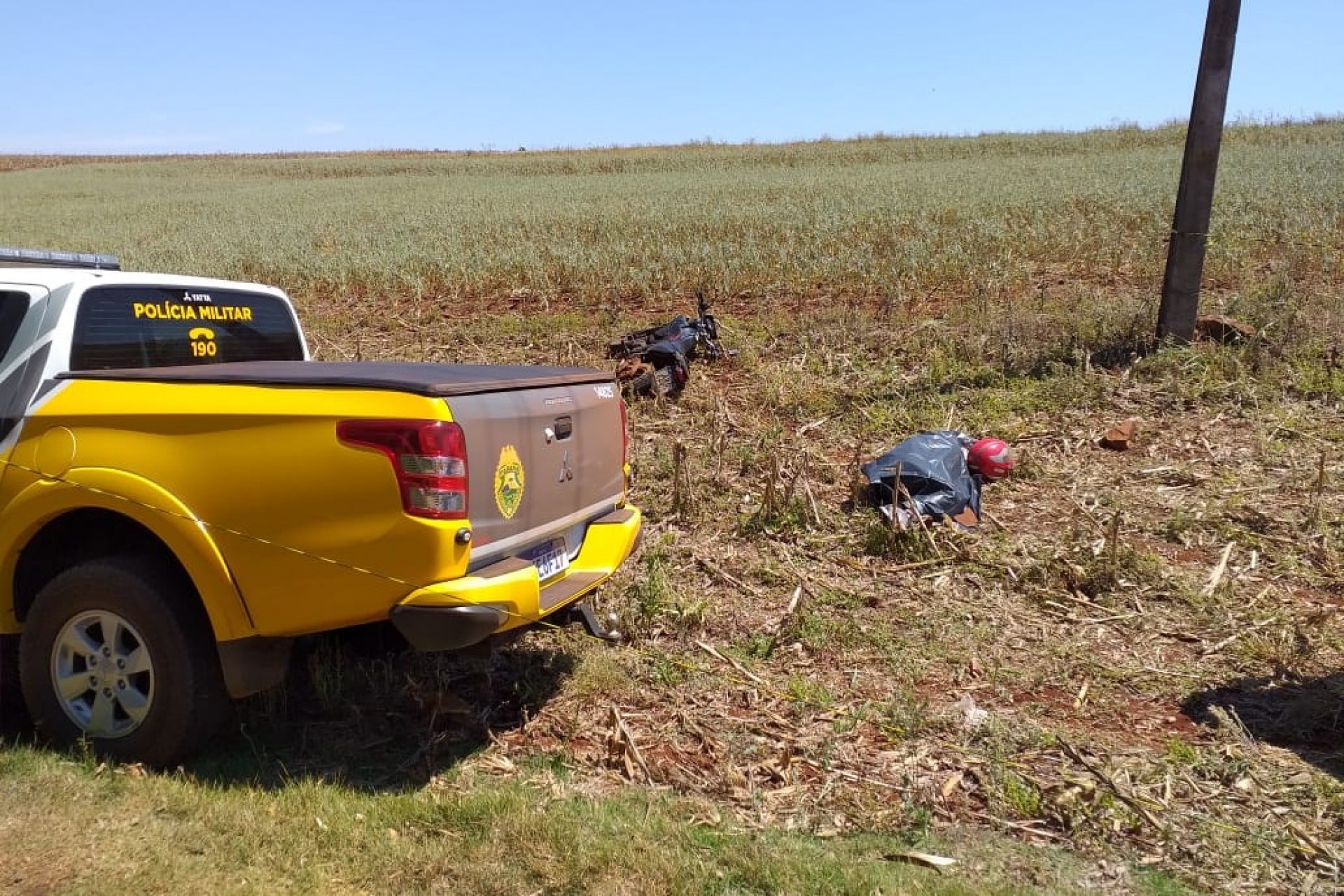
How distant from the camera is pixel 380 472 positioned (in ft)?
11.2

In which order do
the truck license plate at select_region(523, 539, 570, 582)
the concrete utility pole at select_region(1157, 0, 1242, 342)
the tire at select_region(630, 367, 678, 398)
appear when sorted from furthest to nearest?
the tire at select_region(630, 367, 678, 398), the concrete utility pole at select_region(1157, 0, 1242, 342), the truck license plate at select_region(523, 539, 570, 582)

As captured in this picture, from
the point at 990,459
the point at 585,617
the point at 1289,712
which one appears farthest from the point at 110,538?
the point at 990,459

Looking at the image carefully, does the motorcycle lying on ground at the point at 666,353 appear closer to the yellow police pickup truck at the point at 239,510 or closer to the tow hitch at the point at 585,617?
the tow hitch at the point at 585,617

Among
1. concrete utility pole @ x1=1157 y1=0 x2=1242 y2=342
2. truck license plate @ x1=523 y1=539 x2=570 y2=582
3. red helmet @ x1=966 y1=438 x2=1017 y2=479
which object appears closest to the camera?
truck license plate @ x1=523 y1=539 x2=570 y2=582

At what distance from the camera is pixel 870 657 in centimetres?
501

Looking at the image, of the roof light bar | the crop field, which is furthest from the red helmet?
the roof light bar

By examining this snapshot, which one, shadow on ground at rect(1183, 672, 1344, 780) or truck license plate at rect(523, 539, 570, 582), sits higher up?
truck license plate at rect(523, 539, 570, 582)

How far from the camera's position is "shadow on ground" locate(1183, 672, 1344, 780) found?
399cm

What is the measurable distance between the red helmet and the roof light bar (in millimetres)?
5509

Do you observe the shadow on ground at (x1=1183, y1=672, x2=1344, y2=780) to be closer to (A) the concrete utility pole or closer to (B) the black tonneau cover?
(B) the black tonneau cover

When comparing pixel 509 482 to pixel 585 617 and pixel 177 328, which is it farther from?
pixel 177 328

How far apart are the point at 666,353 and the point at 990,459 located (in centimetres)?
352

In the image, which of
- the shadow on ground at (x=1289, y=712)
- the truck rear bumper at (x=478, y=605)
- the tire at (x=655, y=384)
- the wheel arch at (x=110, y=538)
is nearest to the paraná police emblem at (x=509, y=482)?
the truck rear bumper at (x=478, y=605)

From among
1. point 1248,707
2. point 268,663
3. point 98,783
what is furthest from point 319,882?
point 1248,707
